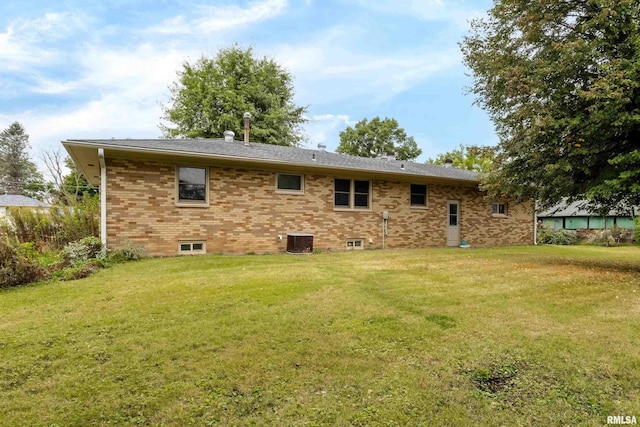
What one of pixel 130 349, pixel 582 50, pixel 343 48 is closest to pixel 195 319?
pixel 130 349

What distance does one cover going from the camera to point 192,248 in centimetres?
1060

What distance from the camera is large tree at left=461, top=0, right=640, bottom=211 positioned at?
24.1 feet

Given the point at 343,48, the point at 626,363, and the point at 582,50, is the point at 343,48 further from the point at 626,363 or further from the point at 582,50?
the point at 626,363

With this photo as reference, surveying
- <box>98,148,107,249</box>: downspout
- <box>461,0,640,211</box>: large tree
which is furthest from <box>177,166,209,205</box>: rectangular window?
<box>461,0,640,211</box>: large tree

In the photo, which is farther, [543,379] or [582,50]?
[582,50]

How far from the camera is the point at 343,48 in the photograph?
1465 centimetres

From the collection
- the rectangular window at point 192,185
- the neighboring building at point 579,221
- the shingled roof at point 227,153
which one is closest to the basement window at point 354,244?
the shingled roof at point 227,153

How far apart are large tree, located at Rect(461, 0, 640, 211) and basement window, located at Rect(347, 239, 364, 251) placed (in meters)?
5.13

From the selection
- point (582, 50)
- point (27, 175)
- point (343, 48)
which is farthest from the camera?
point (27, 175)

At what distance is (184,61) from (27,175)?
135 ft

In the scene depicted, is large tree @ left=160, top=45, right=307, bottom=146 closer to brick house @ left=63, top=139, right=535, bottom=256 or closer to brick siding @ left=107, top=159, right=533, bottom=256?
brick house @ left=63, top=139, right=535, bottom=256

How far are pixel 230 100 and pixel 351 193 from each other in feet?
62.7

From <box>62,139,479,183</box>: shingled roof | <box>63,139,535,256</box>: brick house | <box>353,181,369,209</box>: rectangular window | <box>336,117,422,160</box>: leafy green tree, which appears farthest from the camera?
<box>336,117,422,160</box>: leafy green tree

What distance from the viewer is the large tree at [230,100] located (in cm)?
2797
